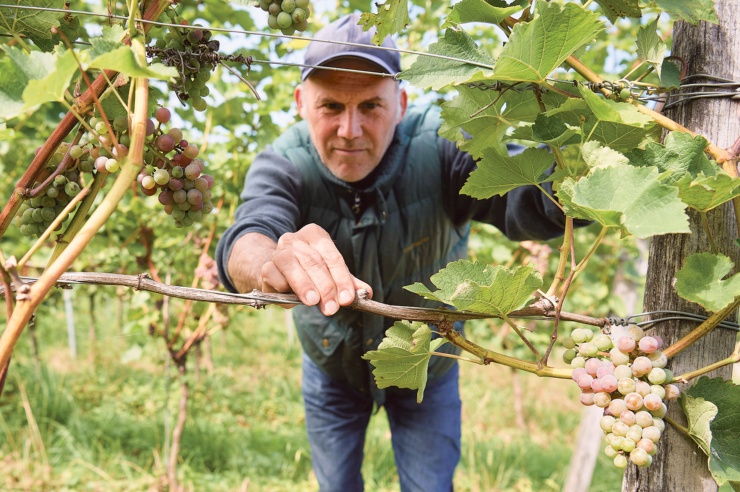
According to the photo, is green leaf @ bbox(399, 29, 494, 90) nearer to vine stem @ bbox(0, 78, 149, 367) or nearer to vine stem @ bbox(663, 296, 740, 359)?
vine stem @ bbox(0, 78, 149, 367)

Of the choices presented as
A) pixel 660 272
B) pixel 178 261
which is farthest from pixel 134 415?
pixel 660 272

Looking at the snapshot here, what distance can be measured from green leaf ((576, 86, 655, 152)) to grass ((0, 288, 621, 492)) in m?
3.08

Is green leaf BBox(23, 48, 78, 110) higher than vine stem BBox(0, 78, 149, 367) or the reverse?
higher

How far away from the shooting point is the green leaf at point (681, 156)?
955 millimetres

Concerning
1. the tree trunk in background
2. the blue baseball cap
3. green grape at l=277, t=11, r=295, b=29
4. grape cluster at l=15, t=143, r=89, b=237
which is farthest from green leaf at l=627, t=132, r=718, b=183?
the blue baseball cap

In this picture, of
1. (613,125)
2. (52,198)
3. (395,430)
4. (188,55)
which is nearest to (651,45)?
(613,125)

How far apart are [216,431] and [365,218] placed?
3.05 metres

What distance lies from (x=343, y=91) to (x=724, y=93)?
1.20 metres

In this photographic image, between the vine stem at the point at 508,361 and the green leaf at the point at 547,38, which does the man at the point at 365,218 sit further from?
the green leaf at the point at 547,38

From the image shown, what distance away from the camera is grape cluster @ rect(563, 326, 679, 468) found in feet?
3.03

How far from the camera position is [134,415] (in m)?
5.18

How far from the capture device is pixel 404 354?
1.07 m

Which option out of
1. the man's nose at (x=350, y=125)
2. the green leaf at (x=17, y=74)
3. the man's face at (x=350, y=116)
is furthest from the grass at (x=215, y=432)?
the green leaf at (x=17, y=74)

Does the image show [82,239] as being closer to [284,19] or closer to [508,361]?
[284,19]
